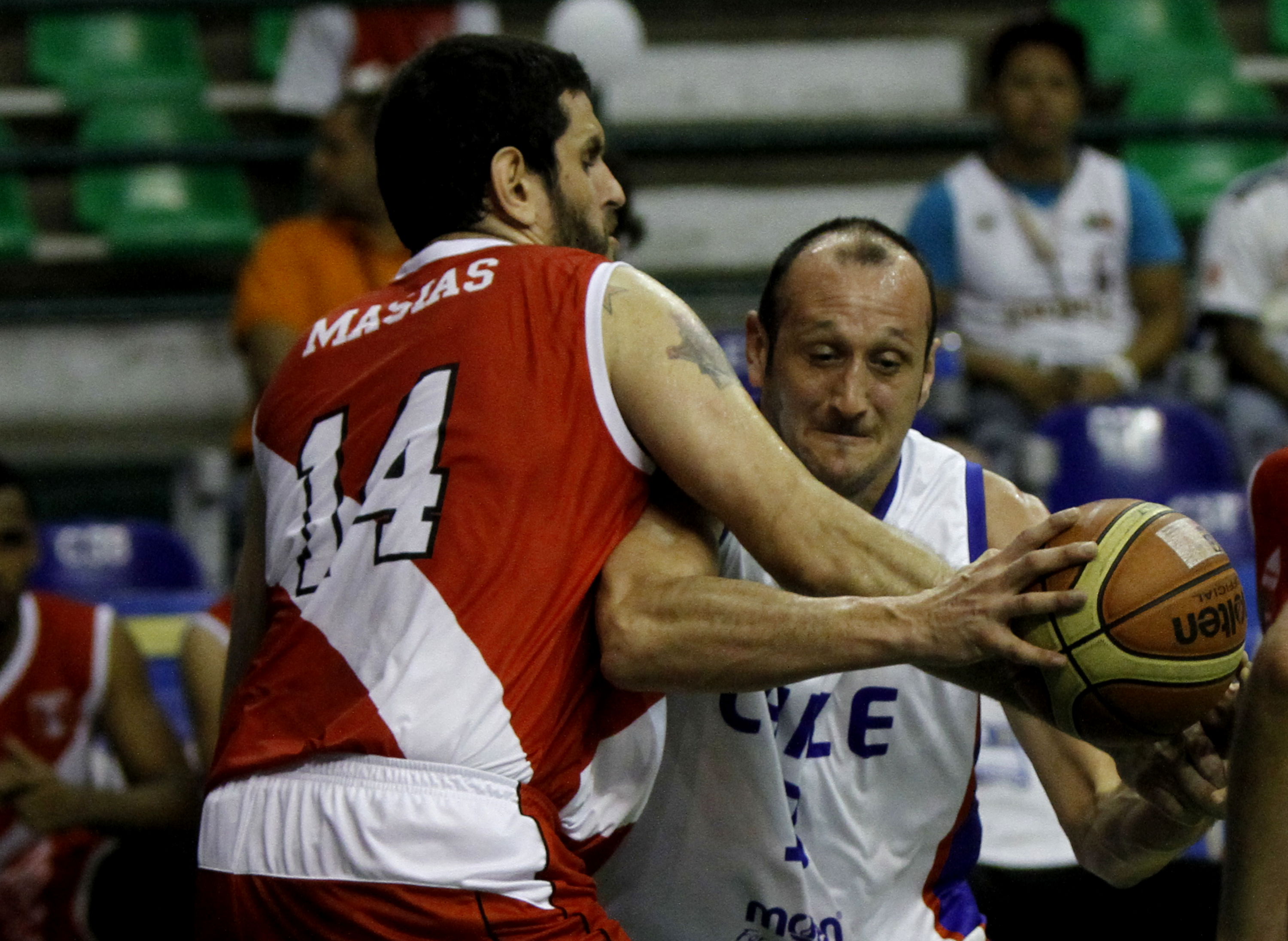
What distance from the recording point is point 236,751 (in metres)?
2.53

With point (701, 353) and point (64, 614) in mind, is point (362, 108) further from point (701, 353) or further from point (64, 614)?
point (701, 353)

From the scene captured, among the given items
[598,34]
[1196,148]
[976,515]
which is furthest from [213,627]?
[1196,148]

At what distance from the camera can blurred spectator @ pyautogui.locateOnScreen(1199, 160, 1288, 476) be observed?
266 inches

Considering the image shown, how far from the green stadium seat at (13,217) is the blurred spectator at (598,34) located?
2798 millimetres

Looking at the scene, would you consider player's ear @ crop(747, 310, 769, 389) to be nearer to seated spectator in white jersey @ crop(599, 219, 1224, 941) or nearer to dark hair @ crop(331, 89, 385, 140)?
seated spectator in white jersey @ crop(599, 219, 1224, 941)

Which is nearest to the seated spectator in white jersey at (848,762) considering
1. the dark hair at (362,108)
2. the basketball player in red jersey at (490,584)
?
the basketball player in red jersey at (490,584)

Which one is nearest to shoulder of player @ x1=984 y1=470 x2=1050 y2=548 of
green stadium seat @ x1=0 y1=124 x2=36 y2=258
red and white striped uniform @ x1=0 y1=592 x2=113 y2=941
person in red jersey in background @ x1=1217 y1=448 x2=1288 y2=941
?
person in red jersey in background @ x1=1217 y1=448 x2=1288 y2=941

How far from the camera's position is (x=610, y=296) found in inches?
98.5

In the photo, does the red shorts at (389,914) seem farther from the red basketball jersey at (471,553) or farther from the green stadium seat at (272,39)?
the green stadium seat at (272,39)

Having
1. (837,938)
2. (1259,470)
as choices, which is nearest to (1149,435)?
(1259,470)

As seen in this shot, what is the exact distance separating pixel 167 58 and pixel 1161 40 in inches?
203

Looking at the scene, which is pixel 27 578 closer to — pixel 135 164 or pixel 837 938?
pixel 135 164

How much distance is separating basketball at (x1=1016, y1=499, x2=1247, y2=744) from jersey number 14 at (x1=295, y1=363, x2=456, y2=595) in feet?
2.78

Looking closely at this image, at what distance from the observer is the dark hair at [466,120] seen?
2672mm
